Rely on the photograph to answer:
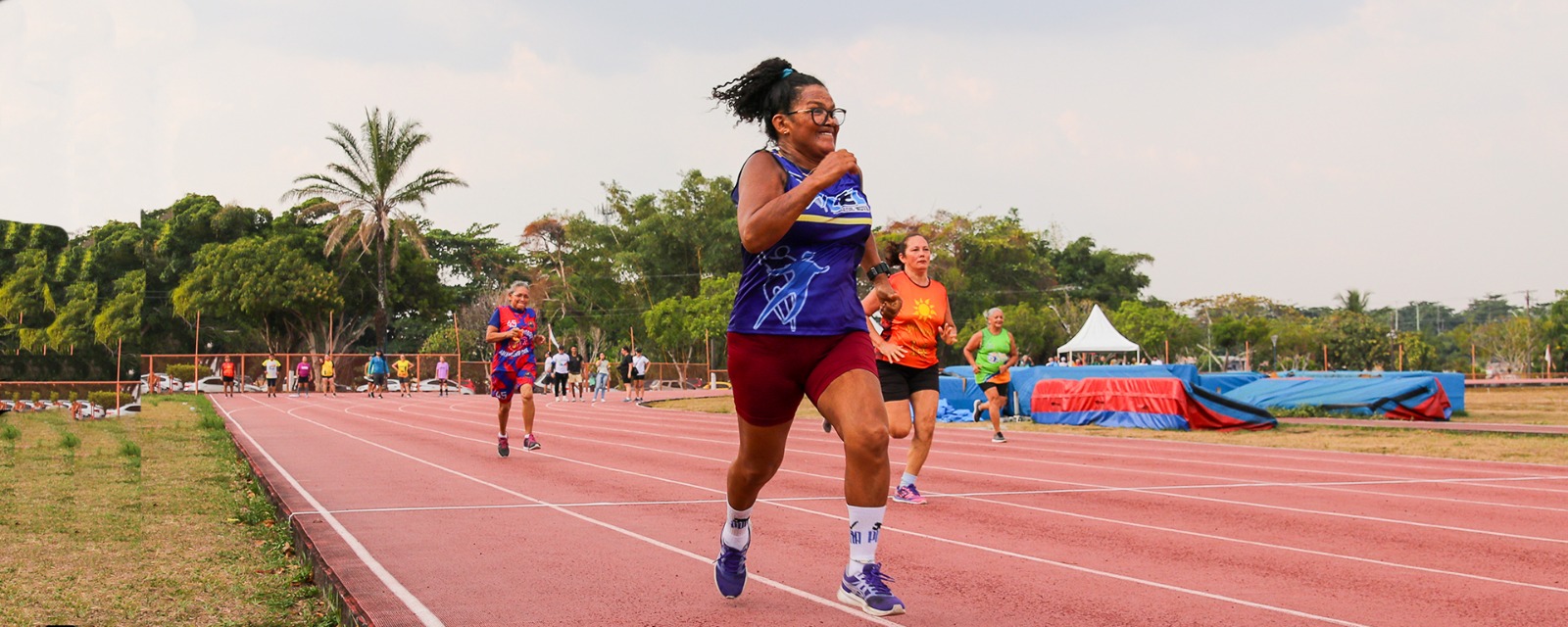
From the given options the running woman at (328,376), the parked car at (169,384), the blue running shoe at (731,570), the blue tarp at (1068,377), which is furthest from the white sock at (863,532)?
the parked car at (169,384)

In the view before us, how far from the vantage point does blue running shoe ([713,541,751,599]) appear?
4.80 metres

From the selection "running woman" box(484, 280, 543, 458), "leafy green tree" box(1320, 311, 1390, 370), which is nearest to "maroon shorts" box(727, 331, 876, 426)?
"running woman" box(484, 280, 543, 458)

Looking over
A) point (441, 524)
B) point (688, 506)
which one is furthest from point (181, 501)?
point (688, 506)

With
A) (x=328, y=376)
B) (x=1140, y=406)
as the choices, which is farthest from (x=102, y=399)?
(x=328, y=376)

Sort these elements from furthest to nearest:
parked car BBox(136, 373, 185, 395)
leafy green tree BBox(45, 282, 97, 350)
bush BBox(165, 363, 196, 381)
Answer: bush BBox(165, 363, 196, 381)
leafy green tree BBox(45, 282, 97, 350)
parked car BBox(136, 373, 185, 395)

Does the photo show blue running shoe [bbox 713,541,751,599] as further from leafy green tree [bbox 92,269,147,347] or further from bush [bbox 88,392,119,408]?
leafy green tree [bbox 92,269,147,347]

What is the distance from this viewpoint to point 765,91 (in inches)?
187

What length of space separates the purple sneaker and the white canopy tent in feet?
108

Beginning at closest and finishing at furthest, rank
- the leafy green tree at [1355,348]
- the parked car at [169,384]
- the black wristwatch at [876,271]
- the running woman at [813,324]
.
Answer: the running woman at [813,324], the black wristwatch at [876,271], the parked car at [169,384], the leafy green tree at [1355,348]

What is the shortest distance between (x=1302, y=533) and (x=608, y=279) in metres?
63.6

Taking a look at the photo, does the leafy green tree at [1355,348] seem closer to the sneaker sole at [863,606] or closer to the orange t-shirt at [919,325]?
the orange t-shirt at [919,325]

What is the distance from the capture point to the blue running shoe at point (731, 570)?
4.80 metres

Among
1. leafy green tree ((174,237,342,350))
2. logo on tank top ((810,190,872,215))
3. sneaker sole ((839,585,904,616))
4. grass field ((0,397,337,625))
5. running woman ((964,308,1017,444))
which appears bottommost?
grass field ((0,397,337,625))

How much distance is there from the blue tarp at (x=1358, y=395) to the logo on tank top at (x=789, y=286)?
1907cm
